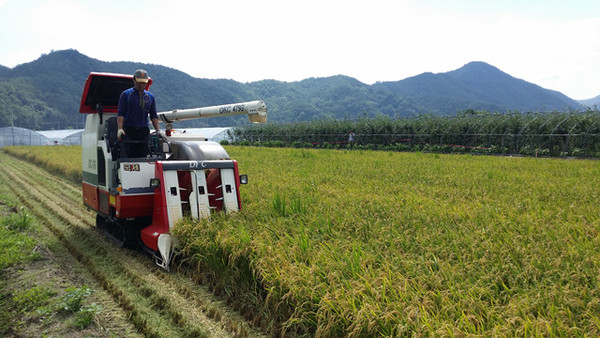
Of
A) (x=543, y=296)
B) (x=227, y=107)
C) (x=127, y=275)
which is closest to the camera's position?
(x=543, y=296)

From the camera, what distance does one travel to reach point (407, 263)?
3.51m

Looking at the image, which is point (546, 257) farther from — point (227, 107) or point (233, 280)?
point (227, 107)

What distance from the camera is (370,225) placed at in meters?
4.76

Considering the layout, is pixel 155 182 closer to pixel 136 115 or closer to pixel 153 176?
pixel 153 176

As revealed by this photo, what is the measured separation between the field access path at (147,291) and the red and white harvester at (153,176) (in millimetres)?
283

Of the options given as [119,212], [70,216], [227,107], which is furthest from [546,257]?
[70,216]

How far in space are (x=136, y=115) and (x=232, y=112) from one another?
1.48 m

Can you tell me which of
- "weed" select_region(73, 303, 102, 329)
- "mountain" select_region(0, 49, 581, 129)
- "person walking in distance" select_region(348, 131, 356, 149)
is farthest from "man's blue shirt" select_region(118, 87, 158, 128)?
"mountain" select_region(0, 49, 581, 129)

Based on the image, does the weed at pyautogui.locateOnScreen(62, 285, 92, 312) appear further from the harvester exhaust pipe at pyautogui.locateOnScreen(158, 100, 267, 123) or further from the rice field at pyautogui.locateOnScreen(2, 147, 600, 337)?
the harvester exhaust pipe at pyautogui.locateOnScreen(158, 100, 267, 123)

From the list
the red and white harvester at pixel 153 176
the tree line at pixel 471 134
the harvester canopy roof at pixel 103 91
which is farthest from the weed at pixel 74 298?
the tree line at pixel 471 134

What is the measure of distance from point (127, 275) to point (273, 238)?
6.59 ft

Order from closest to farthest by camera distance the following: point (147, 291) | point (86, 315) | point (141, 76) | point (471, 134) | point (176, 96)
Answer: point (86, 315) → point (147, 291) → point (141, 76) → point (471, 134) → point (176, 96)

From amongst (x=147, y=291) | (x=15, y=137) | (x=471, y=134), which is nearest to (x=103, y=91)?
(x=147, y=291)

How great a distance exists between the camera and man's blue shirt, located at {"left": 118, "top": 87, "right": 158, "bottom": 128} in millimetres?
5711
